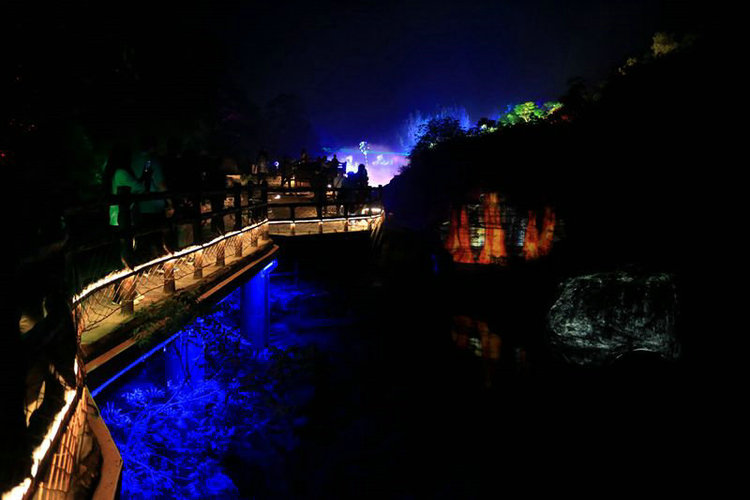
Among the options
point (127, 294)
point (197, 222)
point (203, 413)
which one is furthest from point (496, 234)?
point (127, 294)

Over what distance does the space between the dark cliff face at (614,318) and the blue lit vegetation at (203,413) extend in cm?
1142

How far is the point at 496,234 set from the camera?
24578 mm

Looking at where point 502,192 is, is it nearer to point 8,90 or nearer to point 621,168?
Result: point 621,168

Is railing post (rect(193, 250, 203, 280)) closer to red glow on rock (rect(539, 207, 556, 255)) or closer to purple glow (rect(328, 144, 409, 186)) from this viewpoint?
red glow on rock (rect(539, 207, 556, 255))

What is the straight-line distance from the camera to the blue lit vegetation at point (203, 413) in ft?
17.6

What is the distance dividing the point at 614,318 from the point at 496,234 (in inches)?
421

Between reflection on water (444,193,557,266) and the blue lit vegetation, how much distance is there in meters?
18.1

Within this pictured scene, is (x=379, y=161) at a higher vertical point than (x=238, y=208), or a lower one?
higher

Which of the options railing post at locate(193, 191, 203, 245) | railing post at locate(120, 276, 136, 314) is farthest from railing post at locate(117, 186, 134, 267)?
railing post at locate(193, 191, 203, 245)

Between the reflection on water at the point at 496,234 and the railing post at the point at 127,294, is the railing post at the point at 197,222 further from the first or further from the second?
the reflection on water at the point at 496,234

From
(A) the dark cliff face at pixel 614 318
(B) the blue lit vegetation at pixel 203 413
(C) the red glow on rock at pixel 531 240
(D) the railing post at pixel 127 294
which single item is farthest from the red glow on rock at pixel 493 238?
(D) the railing post at pixel 127 294

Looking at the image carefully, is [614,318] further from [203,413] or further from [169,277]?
[169,277]

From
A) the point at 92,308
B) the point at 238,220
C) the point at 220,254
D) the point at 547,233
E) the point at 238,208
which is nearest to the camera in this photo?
the point at 92,308

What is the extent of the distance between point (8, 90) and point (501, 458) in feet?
42.1
